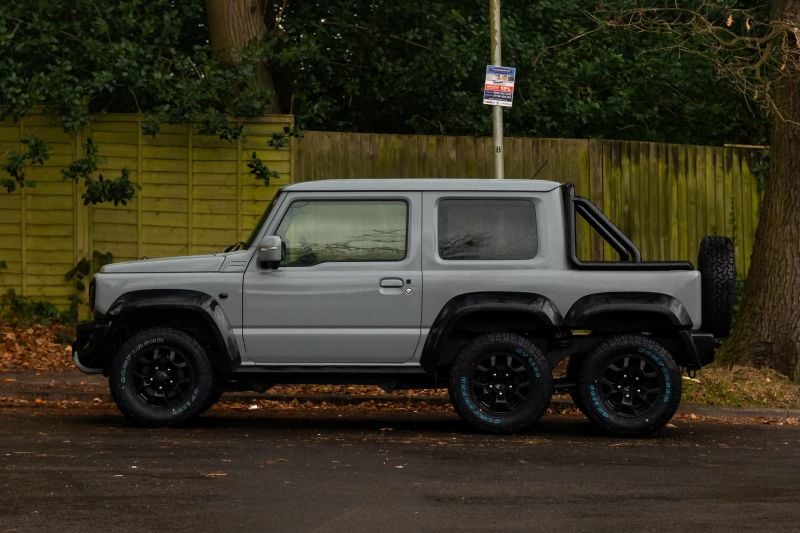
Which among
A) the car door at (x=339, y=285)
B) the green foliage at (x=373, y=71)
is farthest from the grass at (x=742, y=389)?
the green foliage at (x=373, y=71)

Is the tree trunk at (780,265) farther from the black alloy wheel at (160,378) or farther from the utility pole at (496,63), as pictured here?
the black alloy wheel at (160,378)

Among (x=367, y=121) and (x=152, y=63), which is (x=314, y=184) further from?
(x=367, y=121)

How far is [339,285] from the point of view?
11211mm

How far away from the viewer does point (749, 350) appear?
1431 cm

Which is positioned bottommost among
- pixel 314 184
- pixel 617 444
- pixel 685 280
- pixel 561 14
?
pixel 617 444

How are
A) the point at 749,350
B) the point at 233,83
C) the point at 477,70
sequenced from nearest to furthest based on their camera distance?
the point at 749,350
the point at 233,83
the point at 477,70

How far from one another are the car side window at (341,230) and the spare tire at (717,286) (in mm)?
2328

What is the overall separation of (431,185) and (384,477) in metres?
3.07

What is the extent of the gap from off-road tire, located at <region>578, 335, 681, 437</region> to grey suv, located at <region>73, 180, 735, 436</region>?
0.04 ft

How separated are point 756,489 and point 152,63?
1175 centimetres

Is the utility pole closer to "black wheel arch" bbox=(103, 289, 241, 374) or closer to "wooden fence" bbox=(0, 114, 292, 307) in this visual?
"wooden fence" bbox=(0, 114, 292, 307)

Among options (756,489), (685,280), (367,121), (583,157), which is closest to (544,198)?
(685,280)

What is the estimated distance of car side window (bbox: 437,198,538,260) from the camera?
37.1 ft

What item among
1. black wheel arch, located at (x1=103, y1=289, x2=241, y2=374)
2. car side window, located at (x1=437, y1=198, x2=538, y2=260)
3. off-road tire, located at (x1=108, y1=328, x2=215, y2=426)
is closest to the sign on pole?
car side window, located at (x1=437, y1=198, x2=538, y2=260)
